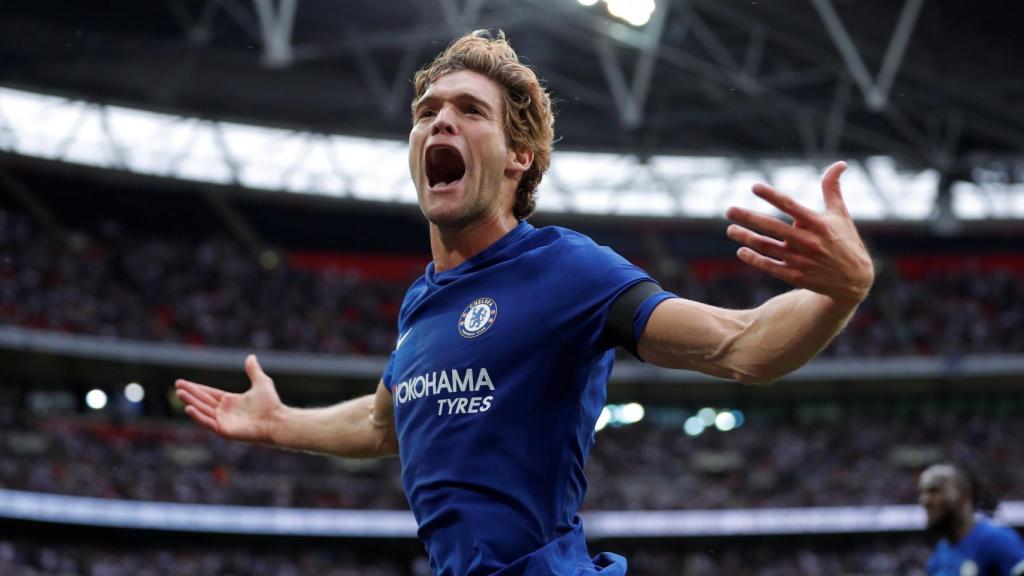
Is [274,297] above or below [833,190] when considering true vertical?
above

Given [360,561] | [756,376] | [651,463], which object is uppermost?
[651,463]

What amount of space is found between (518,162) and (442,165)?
20cm

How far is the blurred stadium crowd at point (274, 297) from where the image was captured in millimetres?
33375

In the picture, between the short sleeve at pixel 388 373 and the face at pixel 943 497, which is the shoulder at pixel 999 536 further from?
the short sleeve at pixel 388 373

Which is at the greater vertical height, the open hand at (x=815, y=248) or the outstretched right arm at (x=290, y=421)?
the outstretched right arm at (x=290, y=421)

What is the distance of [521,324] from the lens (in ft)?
8.83

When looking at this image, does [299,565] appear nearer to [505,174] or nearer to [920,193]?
[920,193]

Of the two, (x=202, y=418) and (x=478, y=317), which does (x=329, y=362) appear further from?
(x=478, y=317)

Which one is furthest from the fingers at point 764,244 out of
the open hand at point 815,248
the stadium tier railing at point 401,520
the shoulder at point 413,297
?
the stadium tier railing at point 401,520

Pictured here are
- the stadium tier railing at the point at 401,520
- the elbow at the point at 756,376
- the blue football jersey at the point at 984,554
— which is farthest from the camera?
the stadium tier railing at the point at 401,520

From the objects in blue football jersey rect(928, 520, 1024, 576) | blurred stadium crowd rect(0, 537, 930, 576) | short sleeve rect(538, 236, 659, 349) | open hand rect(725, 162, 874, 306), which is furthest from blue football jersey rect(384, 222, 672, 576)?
blurred stadium crowd rect(0, 537, 930, 576)

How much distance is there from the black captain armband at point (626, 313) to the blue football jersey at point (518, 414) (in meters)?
0.02

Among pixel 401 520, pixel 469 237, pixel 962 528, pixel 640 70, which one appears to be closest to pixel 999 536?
pixel 962 528

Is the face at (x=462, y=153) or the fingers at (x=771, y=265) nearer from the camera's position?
the fingers at (x=771, y=265)
